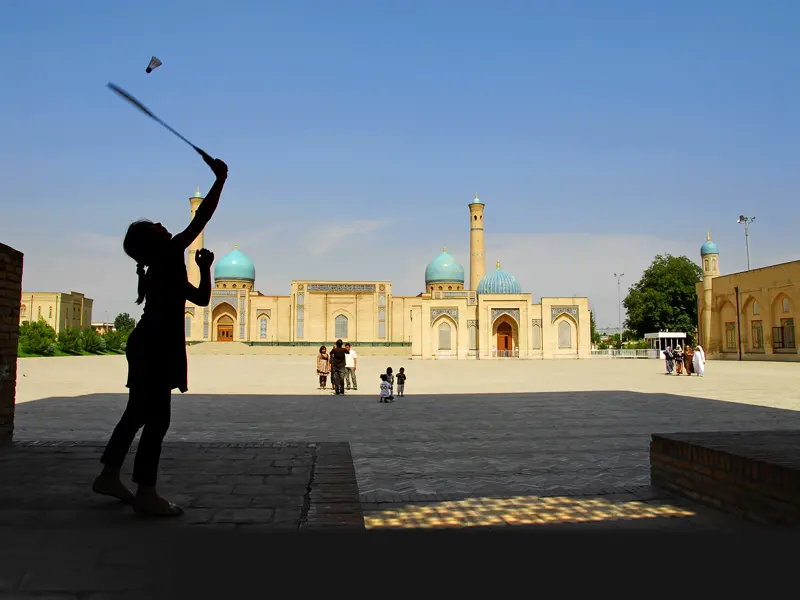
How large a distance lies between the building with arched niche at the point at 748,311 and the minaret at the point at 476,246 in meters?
18.1

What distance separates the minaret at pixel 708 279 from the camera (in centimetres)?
3872

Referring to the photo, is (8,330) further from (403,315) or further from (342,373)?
(403,315)

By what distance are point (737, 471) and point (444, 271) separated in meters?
54.0

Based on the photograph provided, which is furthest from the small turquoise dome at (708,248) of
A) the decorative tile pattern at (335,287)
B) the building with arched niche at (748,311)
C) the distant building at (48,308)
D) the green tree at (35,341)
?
the distant building at (48,308)

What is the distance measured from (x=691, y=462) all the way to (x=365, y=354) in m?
45.4

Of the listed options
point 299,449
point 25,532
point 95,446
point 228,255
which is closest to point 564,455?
point 299,449

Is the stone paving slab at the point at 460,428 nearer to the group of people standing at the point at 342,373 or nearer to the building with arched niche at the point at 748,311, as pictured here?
the group of people standing at the point at 342,373

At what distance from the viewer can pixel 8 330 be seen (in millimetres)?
5426

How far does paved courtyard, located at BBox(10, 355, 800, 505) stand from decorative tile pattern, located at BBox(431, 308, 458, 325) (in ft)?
95.3

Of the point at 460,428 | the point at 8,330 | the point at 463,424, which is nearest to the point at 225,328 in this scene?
the point at 463,424

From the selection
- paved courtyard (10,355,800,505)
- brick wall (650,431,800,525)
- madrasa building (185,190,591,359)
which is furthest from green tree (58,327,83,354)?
brick wall (650,431,800,525)

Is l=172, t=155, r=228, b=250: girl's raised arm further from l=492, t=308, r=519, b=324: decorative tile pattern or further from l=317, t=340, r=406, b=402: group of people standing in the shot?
l=492, t=308, r=519, b=324: decorative tile pattern

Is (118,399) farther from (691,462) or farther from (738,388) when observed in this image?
(738,388)

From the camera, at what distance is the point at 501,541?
2.70m
